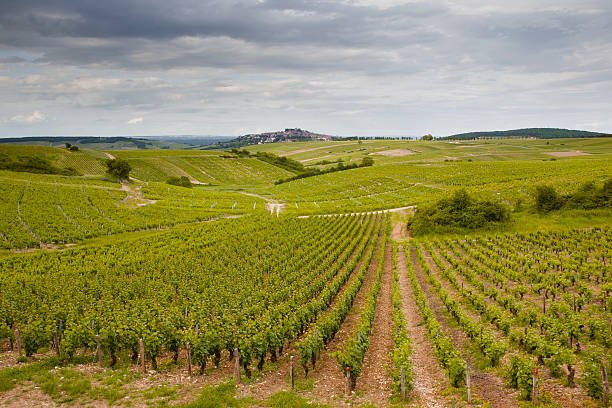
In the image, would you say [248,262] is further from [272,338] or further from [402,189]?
[402,189]

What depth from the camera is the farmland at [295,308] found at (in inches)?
568

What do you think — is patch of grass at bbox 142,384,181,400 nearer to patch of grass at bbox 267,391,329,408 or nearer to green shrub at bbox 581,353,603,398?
patch of grass at bbox 267,391,329,408

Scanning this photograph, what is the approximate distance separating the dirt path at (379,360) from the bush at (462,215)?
90.9 feet

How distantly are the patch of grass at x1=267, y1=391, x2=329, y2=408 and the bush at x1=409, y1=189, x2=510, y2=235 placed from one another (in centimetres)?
4128

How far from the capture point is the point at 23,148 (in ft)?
444

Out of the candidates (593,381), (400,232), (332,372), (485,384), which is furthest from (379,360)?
(400,232)

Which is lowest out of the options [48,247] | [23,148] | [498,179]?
[48,247]

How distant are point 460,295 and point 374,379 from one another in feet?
45.4

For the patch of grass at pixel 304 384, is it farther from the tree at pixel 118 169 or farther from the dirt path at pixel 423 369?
the tree at pixel 118 169

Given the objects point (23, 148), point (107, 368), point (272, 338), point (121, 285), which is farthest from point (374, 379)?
point (23, 148)

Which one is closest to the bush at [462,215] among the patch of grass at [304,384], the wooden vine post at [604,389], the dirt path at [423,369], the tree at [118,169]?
the dirt path at [423,369]

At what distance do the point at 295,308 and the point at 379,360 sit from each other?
6873mm

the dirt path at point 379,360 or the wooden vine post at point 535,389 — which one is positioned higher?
the wooden vine post at point 535,389

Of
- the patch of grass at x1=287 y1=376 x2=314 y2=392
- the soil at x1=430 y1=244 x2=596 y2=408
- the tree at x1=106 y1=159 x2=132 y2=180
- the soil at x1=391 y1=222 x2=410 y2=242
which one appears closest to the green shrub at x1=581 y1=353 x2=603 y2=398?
the soil at x1=430 y1=244 x2=596 y2=408
